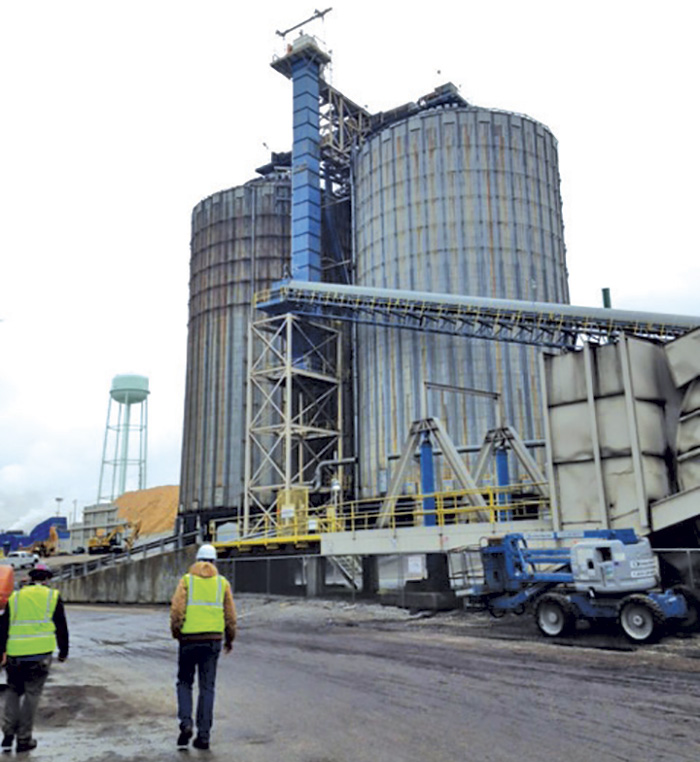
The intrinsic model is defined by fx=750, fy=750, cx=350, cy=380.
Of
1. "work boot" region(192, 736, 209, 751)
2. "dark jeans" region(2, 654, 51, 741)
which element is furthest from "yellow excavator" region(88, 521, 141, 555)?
"work boot" region(192, 736, 209, 751)

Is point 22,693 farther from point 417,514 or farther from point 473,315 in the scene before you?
point 473,315

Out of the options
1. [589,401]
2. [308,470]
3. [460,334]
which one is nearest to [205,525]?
[308,470]

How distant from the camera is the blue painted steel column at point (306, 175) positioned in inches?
1636

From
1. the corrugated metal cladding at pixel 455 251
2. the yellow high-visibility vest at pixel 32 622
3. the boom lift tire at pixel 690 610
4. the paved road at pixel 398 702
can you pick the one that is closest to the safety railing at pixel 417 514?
the corrugated metal cladding at pixel 455 251

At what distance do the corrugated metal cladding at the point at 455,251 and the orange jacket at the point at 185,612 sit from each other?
2879cm

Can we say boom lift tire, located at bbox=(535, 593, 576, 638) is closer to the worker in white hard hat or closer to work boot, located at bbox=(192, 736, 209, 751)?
the worker in white hard hat

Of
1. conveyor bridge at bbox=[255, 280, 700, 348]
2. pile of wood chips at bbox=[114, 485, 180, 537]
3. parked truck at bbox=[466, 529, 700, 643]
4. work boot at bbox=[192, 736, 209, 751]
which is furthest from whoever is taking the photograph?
pile of wood chips at bbox=[114, 485, 180, 537]

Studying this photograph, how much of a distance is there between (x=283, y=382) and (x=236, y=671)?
30.1m

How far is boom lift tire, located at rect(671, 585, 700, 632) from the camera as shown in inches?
580

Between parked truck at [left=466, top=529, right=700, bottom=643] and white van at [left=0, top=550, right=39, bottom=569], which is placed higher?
white van at [left=0, top=550, right=39, bottom=569]

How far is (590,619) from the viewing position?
48.9 feet

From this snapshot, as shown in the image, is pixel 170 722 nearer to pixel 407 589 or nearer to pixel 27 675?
pixel 27 675

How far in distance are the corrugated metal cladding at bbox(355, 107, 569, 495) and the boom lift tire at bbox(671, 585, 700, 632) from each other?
2000 centimetres

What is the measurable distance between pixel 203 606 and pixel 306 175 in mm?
38152
